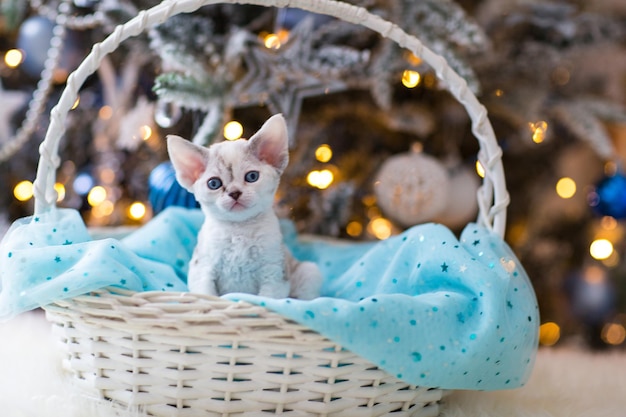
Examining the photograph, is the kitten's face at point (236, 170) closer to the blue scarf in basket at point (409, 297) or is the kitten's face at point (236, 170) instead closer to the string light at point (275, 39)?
the blue scarf in basket at point (409, 297)

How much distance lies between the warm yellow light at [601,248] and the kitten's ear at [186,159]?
1266 mm

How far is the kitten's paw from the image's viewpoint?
1.17 m

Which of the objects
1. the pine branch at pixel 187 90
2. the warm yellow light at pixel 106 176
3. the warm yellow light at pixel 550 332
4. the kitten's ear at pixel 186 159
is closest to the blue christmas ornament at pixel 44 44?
the warm yellow light at pixel 106 176

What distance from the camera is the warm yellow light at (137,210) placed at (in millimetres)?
1771

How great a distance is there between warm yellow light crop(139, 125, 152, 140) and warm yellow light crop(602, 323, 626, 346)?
144 centimetres

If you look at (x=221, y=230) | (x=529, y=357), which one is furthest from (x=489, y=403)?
(x=221, y=230)

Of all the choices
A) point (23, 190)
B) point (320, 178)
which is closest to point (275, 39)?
point (320, 178)

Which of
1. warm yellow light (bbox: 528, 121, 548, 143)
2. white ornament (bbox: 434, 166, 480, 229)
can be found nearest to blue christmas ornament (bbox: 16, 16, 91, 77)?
white ornament (bbox: 434, 166, 480, 229)

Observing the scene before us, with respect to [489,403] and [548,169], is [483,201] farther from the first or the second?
[548,169]

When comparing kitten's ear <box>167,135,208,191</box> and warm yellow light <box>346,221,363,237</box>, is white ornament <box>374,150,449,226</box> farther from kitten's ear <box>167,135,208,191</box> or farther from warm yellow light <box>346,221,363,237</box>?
kitten's ear <box>167,135,208,191</box>

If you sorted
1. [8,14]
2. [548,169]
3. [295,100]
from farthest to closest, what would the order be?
[548,169]
[8,14]
[295,100]

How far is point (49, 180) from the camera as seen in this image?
114 cm

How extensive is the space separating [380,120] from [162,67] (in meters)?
0.62

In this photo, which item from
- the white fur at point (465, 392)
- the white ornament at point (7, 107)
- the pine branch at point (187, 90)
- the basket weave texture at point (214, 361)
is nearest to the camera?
the basket weave texture at point (214, 361)
